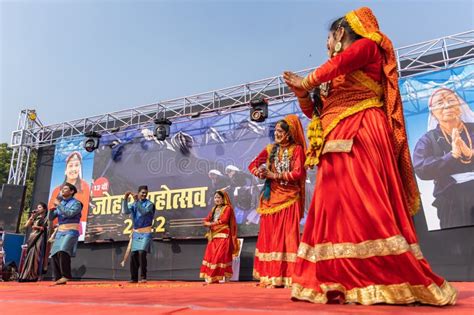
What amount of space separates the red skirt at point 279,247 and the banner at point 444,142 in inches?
117

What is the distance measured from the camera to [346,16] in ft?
6.66

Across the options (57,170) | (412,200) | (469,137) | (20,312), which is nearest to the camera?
(20,312)

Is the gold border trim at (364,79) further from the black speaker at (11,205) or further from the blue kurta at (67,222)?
the black speaker at (11,205)

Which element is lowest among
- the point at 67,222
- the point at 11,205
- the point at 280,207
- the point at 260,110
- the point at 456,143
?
the point at 67,222

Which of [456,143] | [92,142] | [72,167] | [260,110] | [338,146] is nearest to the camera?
[338,146]

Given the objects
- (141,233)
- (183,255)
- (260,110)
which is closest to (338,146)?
(141,233)

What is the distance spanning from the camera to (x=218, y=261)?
19.1ft

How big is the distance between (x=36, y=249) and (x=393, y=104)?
7529 mm

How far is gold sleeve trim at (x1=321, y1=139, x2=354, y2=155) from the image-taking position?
1.84 metres

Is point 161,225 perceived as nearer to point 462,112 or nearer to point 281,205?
point 281,205

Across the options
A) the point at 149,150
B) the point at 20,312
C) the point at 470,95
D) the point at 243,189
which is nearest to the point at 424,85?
the point at 470,95

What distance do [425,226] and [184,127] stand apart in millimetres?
5098

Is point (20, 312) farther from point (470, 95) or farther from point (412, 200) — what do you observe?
point (470, 95)

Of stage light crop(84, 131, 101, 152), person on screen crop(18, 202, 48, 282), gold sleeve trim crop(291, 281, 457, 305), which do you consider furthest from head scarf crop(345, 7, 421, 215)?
stage light crop(84, 131, 101, 152)
